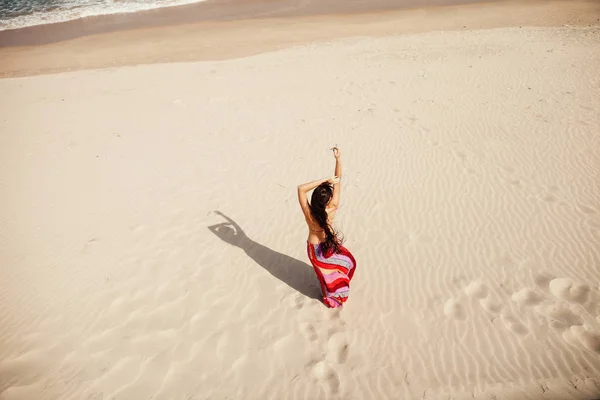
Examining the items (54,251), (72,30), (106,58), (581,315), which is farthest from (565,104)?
(72,30)

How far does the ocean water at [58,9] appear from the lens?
74.5 feet

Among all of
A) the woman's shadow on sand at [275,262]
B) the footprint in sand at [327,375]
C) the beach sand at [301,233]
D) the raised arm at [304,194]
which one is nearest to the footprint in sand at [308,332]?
the beach sand at [301,233]

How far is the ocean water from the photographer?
22719 millimetres

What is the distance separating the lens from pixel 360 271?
17.8 feet

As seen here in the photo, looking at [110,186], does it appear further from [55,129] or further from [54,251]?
[55,129]

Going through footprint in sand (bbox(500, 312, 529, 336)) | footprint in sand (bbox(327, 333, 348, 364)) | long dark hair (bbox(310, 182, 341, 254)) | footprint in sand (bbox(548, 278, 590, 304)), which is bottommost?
footprint in sand (bbox(327, 333, 348, 364))

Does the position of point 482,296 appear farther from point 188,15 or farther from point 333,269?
point 188,15

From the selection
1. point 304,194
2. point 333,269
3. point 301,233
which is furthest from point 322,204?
point 301,233

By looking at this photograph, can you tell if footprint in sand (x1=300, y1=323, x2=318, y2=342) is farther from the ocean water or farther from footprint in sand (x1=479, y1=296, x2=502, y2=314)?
the ocean water

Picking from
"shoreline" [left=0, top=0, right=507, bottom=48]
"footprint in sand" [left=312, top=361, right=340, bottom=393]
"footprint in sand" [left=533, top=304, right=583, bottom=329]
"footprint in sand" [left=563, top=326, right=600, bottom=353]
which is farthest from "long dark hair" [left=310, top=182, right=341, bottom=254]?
"shoreline" [left=0, top=0, right=507, bottom=48]

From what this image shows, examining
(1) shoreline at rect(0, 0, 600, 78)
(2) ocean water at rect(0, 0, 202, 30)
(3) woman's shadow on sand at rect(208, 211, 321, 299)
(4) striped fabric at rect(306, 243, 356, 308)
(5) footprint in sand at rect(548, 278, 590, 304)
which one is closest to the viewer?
(4) striped fabric at rect(306, 243, 356, 308)

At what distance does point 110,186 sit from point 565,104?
1200 centimetres

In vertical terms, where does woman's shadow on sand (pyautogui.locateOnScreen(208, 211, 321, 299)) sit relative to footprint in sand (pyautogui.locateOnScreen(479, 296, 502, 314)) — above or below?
below

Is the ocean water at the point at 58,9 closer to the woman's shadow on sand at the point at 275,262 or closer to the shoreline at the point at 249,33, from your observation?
the shoreline at the point at 249,33
